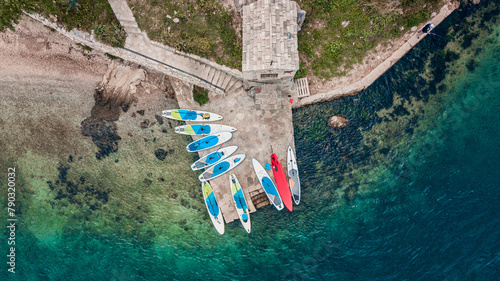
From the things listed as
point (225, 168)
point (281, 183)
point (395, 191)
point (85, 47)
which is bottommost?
point (395, 191)

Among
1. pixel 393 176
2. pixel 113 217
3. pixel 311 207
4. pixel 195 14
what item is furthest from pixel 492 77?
pixel 113 217

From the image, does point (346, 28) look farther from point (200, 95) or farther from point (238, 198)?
point (238, 198)

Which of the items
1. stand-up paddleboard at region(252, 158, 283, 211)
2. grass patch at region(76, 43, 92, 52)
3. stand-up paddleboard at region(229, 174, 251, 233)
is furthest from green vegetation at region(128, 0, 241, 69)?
stand-up paddleboard at region(229, 174, 251, 233)

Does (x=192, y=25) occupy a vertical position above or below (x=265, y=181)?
above

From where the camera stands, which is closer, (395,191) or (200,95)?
(200,95)

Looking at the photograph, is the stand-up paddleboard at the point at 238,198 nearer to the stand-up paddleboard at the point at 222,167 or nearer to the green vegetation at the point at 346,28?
the stand-up paddleboard at the point at 222,167

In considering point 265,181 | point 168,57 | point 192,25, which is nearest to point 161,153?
point 168,57

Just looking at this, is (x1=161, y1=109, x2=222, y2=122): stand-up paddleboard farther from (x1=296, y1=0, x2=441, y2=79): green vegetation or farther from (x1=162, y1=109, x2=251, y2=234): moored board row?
(x1=296, y1=0, x2=441, y2=79): green vegetation
